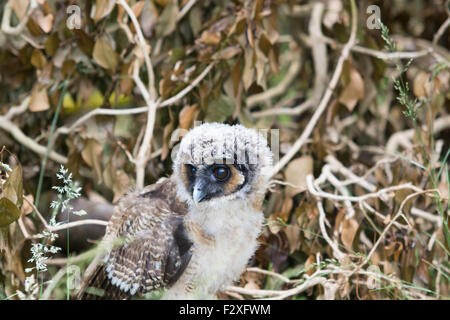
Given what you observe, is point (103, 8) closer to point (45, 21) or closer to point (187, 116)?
point (45, 21)

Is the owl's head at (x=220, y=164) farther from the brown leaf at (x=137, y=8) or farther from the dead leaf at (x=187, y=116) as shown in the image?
the brown leaf at (x=137, y=8)

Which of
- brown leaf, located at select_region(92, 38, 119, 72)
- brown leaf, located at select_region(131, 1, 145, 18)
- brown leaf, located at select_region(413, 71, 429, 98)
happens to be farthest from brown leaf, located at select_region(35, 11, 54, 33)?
brown leaf, located at select_region(413, 71, 429, 98)

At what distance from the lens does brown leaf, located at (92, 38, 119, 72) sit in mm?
1484

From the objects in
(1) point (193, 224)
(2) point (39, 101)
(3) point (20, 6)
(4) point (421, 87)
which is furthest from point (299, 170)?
(3) point (20, 6)

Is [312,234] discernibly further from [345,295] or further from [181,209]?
[181,209]

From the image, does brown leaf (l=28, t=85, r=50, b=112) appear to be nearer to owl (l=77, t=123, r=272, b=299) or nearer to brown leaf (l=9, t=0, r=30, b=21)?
brown leaf (l=9, t=0, r=30, b=21)

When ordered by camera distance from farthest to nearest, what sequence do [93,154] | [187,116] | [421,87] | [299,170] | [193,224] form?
[421,87] < [299,170] < [93,154] < [187,116] < [193,224]

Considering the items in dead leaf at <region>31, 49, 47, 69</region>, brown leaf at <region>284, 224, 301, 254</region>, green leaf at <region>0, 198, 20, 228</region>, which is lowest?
brown leaf at <region>284, 224, 301, 254</region>

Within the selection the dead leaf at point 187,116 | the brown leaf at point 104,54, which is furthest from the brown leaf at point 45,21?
the dead leaf at point 187,116

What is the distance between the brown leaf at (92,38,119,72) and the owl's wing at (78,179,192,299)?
21.1 inches

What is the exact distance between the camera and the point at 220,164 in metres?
0.88

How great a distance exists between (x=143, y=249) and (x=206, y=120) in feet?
1.32

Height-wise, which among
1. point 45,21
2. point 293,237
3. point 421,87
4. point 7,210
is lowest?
point 293,237
